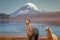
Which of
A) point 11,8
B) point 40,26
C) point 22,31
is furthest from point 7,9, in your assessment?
point 40,26

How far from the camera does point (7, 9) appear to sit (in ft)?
6.88

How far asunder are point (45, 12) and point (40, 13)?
7cm

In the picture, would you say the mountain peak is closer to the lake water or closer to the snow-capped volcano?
the snow-capped volcano

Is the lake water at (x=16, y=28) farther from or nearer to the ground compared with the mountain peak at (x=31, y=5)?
nearer to the ground

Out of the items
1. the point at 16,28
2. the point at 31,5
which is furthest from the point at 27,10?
the point at 16,28

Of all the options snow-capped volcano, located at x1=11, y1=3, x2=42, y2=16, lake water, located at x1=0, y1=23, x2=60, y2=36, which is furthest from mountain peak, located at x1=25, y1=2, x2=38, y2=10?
lake water, located at x1=0, y1=23, x2=60, y2=36

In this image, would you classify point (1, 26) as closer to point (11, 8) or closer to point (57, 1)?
point (11, 8)

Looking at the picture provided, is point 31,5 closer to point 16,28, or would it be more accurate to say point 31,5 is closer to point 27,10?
point 27,10

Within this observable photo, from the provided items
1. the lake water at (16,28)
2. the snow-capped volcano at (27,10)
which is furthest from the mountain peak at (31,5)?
the lake water at (16,28)

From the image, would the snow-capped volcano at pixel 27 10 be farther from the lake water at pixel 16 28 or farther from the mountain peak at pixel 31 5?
the lake water at pixel 16 28

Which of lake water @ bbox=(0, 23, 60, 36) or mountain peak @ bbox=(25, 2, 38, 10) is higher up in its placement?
mountain peak @ bbox=(25, 2, 38, 10)

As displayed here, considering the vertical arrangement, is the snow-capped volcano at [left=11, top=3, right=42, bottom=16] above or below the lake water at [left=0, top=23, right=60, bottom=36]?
above

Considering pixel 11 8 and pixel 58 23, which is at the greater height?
pixel 11 8

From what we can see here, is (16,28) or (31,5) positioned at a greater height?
(31,5)
